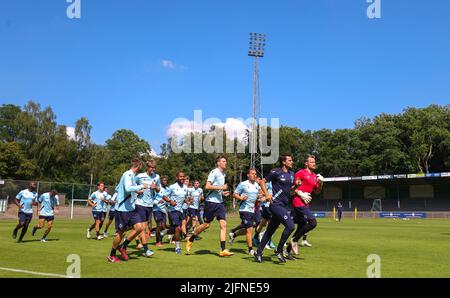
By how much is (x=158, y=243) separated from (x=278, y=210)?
591 centimetres

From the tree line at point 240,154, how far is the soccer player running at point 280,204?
6633cm

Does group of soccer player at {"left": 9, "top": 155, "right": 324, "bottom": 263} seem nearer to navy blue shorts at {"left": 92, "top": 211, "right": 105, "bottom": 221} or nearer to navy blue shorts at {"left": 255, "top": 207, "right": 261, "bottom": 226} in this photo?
navy blue shorts at {"left": 255, "top": 207, "right": 261, "bottom": 226}

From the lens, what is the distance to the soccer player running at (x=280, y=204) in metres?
9.77

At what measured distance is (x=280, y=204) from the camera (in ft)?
32.8

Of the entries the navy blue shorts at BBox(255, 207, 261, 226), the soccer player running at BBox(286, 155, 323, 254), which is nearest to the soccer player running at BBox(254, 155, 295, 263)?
the soccer player running at BBox(286, 155, 323, 254)

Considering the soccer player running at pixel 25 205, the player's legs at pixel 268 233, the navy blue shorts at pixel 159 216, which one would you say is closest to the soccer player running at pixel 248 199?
the player's legs at pixel 268 233

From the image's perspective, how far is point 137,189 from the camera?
1022 centimetres

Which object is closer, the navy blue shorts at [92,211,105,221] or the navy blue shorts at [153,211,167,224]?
the navy blue shorts at [153,211,167,224]

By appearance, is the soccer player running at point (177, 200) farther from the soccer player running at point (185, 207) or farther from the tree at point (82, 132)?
the tree at point (82, 132)

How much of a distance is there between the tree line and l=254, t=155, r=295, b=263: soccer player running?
2611 inches

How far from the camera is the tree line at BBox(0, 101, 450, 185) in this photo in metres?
72.8

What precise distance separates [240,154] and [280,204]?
77.0m

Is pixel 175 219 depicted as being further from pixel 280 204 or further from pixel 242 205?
pixel 280 204
